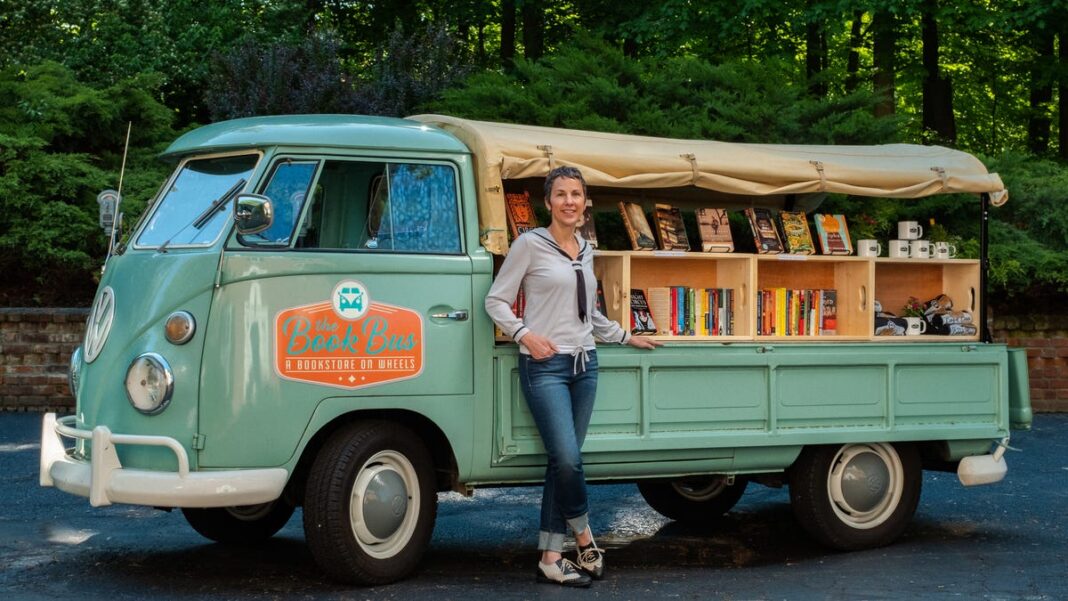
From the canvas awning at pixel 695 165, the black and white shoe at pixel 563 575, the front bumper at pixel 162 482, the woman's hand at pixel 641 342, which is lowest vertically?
the black and white shoe at pixel 563 575

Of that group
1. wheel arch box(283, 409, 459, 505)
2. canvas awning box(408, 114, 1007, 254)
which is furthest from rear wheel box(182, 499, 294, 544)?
canvas awning box(408, 114, 1007, 254)

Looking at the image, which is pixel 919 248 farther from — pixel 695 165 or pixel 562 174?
pixel 562 174

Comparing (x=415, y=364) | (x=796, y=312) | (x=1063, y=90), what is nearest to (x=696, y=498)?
(x=796, y=312)

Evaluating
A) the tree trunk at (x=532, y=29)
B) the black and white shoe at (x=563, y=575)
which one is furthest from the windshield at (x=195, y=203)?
the tree trunk at (x=532, y=29)

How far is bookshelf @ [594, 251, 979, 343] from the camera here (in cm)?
798

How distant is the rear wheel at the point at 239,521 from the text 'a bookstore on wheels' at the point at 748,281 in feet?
5.98

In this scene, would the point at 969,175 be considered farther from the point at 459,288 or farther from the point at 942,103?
the point at 942,103

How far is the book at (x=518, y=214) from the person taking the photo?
7.73 m

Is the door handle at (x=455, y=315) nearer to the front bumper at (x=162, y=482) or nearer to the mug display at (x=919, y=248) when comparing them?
the front bumper at (x=162, y=482)

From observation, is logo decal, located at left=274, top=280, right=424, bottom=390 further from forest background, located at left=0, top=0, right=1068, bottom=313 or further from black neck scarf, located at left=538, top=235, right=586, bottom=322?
forest background, located at left=0, top=0, right=1068, bottom=313

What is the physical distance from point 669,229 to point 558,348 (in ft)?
5.13

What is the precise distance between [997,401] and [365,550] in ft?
13.1

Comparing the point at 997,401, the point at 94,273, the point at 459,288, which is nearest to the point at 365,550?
the point at 459,288

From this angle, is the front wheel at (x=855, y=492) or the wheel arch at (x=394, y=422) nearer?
the wheel arch at (x=394, y=422)
